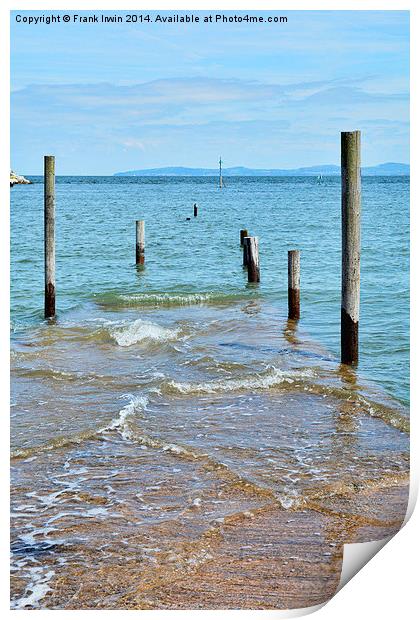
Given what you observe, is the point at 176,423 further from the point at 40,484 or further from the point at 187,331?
the point at 187,331

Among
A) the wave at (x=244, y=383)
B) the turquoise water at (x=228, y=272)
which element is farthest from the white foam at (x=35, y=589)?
the turquoise water at (x=228, y=272)

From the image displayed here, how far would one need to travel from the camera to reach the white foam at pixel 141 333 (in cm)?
1188

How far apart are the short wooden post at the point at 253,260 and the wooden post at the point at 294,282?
4283 mm

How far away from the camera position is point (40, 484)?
20.9 feet

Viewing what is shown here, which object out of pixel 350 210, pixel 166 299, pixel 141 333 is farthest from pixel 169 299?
pixel 350 210

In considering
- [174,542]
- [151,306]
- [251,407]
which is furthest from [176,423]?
[151,306]

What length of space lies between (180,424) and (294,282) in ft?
19.3

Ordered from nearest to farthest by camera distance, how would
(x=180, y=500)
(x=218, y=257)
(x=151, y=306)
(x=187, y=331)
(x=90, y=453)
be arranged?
(x=180, y=500) → (x=90, y=453) → (x=187, y=331) → (x=151, y=306) → (x=218, y=257)

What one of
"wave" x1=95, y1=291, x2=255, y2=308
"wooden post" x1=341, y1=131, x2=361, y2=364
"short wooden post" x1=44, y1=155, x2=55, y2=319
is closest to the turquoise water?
"wave" x1=95, y1=291, x2=255, y2=308

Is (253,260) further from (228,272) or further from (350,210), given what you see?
(350,210)

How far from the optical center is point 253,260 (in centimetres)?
1805

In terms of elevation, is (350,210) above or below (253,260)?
above
